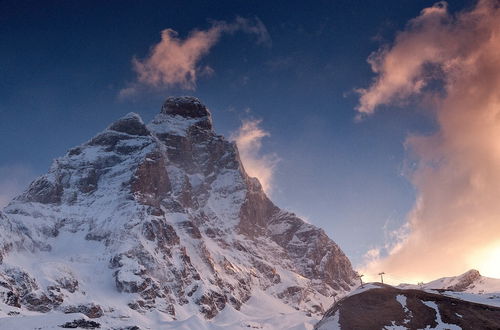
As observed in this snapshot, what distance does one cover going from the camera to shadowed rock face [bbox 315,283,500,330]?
60.1m

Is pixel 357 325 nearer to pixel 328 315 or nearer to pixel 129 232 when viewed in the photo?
pixel 328 315

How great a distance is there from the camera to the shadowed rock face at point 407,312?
60062mm

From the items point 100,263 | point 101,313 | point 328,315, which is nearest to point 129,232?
point 100,263

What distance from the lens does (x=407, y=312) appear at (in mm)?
62000

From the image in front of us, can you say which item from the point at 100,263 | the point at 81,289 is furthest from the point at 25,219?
the point at 81,289

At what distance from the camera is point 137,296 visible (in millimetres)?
170500

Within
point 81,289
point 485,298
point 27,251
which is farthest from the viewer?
point 27,251

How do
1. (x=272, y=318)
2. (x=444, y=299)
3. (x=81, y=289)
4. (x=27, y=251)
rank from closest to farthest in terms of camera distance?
(x=444, y=299) < (x=81, y=289) < (x=27, y=251) < (x=272, y=318)

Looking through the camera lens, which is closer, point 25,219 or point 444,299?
point 444,299

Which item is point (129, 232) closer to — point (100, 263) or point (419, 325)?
point (100, 263)

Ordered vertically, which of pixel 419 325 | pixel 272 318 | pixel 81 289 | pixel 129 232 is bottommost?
pixel 419 325

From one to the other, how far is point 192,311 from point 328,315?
430 feet

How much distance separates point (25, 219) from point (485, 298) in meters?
180

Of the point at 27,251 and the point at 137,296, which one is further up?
the point at 27,251
